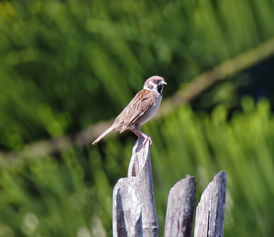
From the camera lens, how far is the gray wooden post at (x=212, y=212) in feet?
8.77

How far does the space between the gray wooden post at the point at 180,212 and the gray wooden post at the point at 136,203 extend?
0.26 feet

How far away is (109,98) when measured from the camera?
6391mm

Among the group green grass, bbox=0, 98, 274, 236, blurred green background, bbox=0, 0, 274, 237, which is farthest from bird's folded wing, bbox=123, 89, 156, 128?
blurred green background, bbox=0, 0, 274, 237

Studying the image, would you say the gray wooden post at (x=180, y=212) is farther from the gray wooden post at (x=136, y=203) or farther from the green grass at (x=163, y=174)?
the green grass at (x=163, y=174)

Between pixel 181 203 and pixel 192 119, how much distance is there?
2930mm

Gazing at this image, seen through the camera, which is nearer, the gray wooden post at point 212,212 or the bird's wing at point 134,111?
the gray wooden post at point 212,212

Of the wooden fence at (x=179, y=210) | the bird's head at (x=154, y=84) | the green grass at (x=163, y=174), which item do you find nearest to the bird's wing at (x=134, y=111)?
the bird's head at (x=154, y=84)

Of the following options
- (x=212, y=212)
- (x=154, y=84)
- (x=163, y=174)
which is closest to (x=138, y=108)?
(x=154, y=84)

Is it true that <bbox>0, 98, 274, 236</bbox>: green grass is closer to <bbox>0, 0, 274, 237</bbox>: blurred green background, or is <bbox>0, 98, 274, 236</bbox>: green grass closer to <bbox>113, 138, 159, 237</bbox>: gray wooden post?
<bbox>0, 0, 274, 237</bbox>: blurred green background

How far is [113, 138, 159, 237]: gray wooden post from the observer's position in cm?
263

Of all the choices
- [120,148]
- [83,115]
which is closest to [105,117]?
[83,115]

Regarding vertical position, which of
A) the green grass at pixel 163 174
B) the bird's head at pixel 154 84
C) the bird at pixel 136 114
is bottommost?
the bird at pixel 136 114

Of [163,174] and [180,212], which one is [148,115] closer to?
[180,212]

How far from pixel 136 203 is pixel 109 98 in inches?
149
